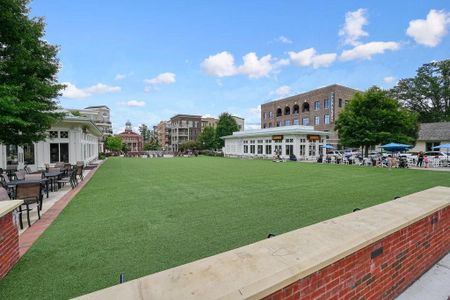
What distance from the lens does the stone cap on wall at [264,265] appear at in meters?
1.68

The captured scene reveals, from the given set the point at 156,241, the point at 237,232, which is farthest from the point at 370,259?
the point at 156,241

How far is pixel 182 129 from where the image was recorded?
81250mm

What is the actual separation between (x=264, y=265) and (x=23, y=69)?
10.4 meters

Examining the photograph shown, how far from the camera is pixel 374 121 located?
78.9ft

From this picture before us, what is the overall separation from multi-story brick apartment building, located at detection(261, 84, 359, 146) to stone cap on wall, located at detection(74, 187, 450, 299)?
4060cm

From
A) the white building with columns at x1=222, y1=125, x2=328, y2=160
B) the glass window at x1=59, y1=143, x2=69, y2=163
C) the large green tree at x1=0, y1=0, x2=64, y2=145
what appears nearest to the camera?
the large green tree at x1=0, y1=0, x2=64, y2=145

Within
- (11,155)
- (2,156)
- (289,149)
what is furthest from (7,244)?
(289,149)

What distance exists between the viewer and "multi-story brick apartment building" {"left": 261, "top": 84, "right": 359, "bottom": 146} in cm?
4172

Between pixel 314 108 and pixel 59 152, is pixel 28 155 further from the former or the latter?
pixel 314 108

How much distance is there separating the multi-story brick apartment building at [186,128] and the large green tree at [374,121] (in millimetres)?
60396

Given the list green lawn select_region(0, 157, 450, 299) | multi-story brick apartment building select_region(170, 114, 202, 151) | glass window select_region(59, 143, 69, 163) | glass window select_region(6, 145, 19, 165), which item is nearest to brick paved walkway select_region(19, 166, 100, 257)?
green lawn select_region(0, 157, 450, 299)

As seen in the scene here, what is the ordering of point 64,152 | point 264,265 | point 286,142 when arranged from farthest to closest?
point 286,142
point 64,152
point 264,265

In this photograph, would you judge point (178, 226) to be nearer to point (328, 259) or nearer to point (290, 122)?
point (328, 259)

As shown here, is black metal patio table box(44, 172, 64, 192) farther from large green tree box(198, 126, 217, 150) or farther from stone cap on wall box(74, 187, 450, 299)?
large green tree box(198, 126, 217, 150)
